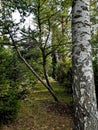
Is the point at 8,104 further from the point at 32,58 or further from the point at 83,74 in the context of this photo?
the point at 83,74

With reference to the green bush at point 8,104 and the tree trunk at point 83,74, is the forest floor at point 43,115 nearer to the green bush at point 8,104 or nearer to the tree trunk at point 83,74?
the green bush at point 8,104

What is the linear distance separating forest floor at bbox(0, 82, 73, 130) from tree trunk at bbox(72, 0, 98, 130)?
4.64m

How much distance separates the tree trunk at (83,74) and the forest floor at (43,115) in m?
4.64

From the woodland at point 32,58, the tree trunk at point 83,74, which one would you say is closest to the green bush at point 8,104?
the woodland at point 32,58

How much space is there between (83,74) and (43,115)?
19.9 ft

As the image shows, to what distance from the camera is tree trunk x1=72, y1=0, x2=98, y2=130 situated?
Answer: 463 centimetres

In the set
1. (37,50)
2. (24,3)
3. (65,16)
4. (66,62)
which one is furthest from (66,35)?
(66,62)

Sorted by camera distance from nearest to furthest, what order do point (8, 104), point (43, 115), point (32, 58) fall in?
1. point (8, 104)
2. point (43, 115)
3. point (32, 58)

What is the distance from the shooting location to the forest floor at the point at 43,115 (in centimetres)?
924

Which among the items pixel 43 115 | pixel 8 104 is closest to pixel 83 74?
pixel 8 104

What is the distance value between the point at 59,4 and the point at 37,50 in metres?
2.64

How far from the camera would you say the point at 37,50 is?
12.9 metres

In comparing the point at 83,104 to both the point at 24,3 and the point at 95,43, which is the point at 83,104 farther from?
the point at 95,43

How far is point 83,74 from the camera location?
4.68 metres
